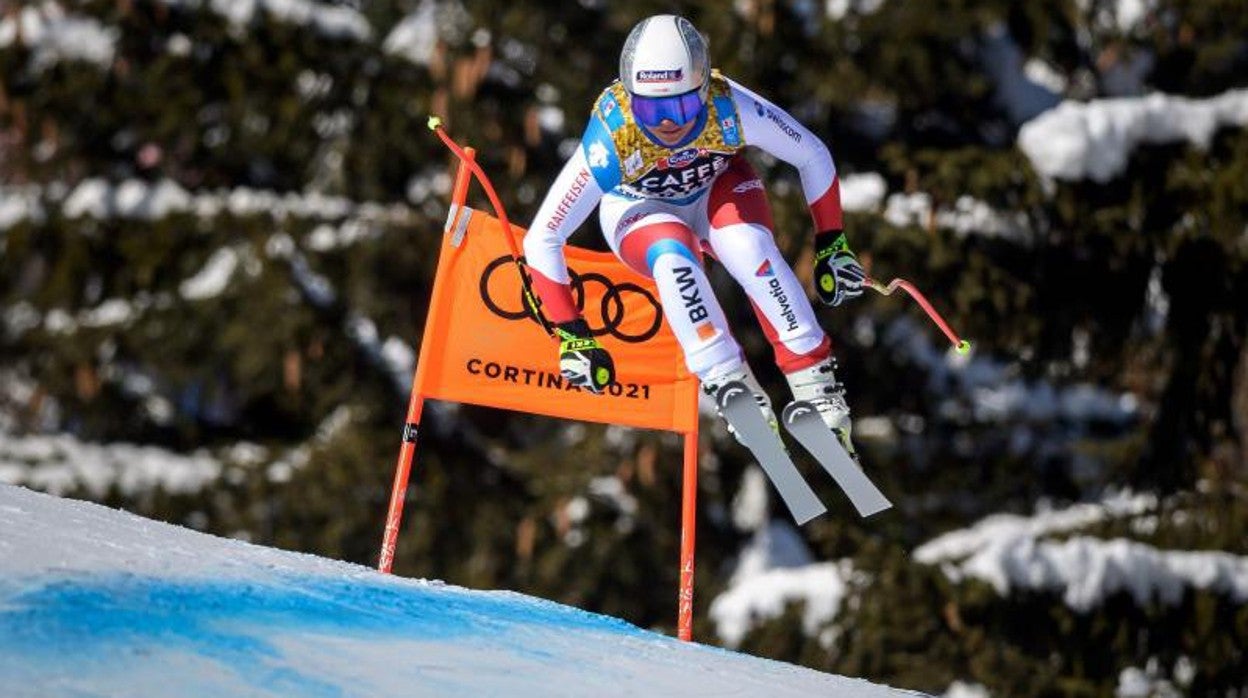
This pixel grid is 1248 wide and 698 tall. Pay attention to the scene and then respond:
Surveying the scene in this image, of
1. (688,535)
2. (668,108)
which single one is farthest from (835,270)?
(688,535)

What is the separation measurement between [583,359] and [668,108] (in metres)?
0.93

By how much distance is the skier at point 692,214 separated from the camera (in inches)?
274

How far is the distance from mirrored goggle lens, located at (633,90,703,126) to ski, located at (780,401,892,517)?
1.02 meters

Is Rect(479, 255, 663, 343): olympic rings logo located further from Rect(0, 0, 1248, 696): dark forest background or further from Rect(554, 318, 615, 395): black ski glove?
Rect(0, 0, 1248, 696): dark forest background

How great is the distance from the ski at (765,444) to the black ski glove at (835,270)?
1.51ft

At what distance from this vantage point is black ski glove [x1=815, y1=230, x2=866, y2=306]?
7328mm

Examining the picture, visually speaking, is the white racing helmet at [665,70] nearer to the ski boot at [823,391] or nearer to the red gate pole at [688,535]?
the ski boot at [823,391]

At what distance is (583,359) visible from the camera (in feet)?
23.9

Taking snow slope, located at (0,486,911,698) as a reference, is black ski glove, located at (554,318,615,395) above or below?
above

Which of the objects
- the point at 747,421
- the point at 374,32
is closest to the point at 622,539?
the point at 374,32

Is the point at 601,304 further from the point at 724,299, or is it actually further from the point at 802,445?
the point at 724,299

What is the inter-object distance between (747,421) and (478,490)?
8.87m

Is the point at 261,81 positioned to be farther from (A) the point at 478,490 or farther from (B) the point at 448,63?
(A) the point at 478,490

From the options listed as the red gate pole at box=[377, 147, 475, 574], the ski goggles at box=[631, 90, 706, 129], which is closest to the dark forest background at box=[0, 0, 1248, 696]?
the red gate pole at box=[377, 147, 475, 574]
